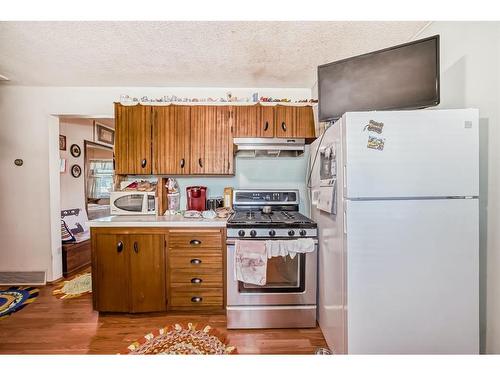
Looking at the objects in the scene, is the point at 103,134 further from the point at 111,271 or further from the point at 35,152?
the point at 111,271

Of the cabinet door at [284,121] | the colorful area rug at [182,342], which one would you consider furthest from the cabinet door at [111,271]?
the cabinet door at [284,121]

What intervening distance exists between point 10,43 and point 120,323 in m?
2.65

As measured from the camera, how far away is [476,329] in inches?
50.9

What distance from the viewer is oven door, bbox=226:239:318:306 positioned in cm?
202

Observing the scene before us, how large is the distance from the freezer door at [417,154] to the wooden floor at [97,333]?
140 centimetres

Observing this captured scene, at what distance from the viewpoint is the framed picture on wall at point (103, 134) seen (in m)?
4.32

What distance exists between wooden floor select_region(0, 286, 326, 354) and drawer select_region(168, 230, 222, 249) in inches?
27.5

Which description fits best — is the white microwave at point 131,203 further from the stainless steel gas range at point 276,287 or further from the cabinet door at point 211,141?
the stainless steel gas range at point 276,287

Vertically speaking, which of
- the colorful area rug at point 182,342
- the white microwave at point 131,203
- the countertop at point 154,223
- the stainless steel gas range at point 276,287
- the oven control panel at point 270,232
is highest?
the white microwave at point 131,203
